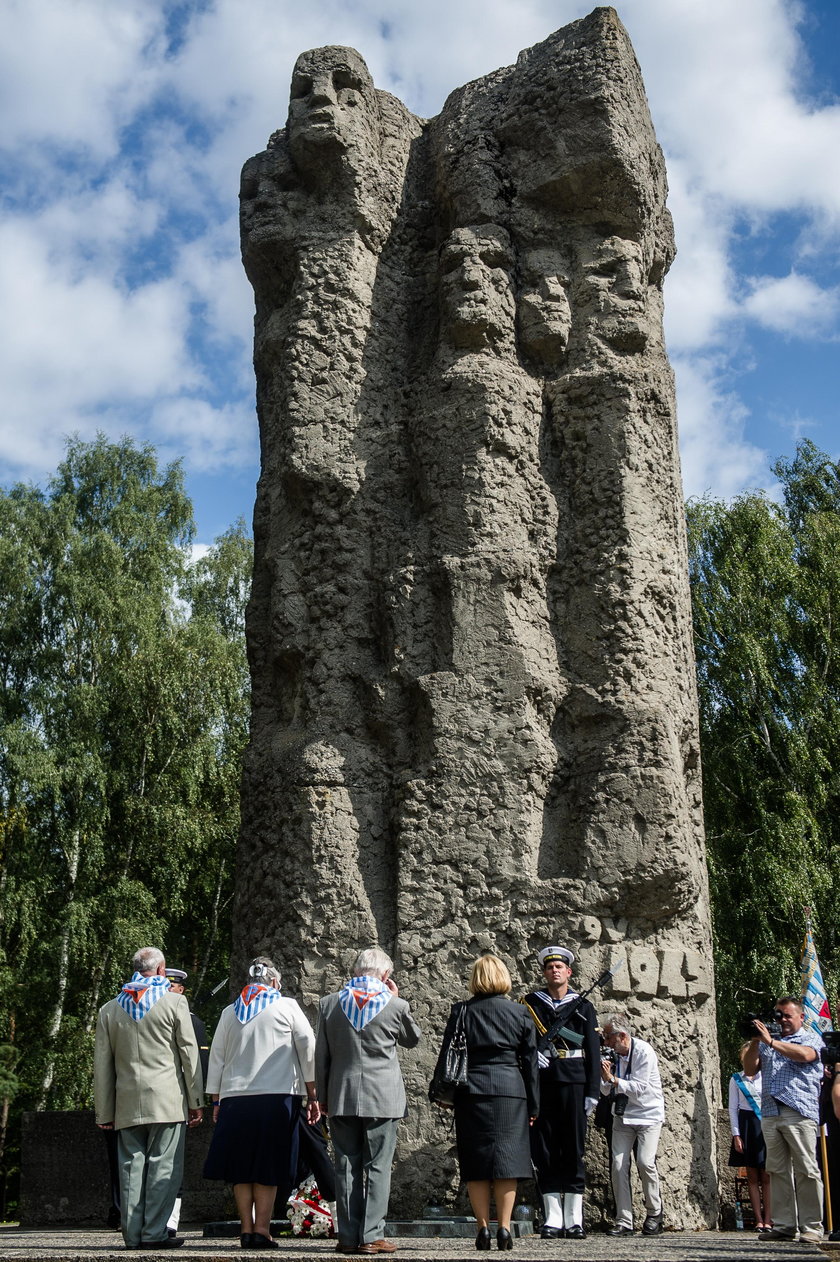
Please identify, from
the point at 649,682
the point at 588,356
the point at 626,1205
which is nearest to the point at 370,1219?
the point at 626,1205

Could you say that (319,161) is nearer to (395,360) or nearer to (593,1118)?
(395,360)

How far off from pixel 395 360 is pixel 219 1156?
18.7ft

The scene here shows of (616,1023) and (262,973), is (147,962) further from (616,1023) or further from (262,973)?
(616,1023)

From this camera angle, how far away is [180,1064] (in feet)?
21.5

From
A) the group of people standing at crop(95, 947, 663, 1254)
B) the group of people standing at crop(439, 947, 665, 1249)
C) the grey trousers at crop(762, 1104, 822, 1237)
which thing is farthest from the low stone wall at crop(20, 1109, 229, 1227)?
the grey trousers at crop(762, 1104, 822, 1237)

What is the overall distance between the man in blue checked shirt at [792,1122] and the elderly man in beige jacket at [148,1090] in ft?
10.1

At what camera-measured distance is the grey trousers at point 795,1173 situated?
7.13 metres

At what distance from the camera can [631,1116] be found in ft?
24.6

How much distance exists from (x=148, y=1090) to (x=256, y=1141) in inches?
23.1

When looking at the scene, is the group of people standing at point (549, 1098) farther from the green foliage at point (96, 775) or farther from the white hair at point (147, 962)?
the green foliage at point (96, 775)

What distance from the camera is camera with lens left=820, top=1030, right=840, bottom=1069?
7.76m

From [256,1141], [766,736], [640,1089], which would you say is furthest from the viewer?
[766,736]

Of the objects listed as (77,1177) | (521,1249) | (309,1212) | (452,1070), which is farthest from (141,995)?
(77,1177)

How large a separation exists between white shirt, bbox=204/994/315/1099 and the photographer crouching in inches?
73.9
